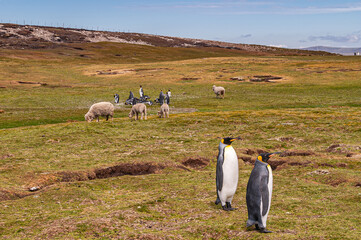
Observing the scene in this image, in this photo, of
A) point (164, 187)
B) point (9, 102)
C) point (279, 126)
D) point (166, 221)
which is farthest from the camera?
point (9, 102)

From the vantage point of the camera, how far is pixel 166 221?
12.5m

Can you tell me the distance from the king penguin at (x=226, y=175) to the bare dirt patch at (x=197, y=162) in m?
7.77

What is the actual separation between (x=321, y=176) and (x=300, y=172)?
1219 millimetres

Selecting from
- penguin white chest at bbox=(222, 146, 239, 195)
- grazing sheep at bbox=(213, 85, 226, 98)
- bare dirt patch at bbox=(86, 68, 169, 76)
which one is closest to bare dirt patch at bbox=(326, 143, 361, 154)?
penguin white chest at bbox=(222, 146, 239, 195)

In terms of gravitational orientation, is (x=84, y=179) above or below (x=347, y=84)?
below

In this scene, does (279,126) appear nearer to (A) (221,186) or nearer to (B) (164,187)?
(B) (164,187)

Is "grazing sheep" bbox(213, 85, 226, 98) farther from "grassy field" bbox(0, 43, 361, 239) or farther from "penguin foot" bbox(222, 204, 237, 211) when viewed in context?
"penguin foot" bbox(222, 204, 237, 211)

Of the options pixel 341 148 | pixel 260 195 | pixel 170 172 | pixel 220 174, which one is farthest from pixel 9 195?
pixel 341 148

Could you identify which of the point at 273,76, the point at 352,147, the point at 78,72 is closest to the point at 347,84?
the point at 273,76

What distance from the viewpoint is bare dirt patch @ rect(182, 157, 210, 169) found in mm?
21219

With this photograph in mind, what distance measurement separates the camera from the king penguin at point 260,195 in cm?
1081

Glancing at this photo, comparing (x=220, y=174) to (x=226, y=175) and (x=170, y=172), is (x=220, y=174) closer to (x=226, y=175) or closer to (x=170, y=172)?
(x=226, y=175)

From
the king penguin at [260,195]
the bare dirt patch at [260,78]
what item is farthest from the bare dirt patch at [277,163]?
the bare dirt patch at [260,78]

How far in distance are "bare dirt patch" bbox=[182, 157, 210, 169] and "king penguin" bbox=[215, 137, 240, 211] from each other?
7775 mm
